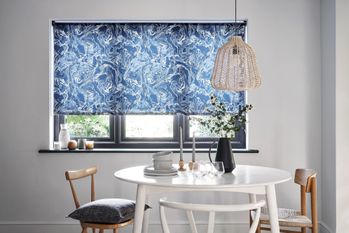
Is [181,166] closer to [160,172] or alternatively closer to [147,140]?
[160,172]

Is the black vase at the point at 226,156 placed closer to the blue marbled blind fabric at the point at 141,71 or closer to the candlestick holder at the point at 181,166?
the candlestick holder at the point at 181,166

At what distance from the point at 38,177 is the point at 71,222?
1.74ft

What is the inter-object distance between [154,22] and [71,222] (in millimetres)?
2072

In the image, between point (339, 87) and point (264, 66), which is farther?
point (264, 66)

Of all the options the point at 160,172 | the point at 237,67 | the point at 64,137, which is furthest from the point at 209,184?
the point at 64,137

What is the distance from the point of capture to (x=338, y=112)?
376 centimetres

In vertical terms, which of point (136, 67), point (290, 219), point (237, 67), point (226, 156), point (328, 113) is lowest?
point (290, 219)

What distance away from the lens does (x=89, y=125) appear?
14.3 ft

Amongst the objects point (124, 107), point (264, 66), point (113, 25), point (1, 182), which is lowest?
point (1, 182)

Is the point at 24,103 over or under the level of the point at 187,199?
over

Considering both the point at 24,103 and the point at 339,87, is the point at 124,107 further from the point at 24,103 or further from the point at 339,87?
the point at 339,87

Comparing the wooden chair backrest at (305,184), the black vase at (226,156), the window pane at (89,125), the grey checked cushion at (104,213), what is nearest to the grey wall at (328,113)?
the wooden chair backrest at (305,184)

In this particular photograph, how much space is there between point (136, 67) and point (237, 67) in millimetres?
1349

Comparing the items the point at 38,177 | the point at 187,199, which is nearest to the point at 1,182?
the point at 38,177
